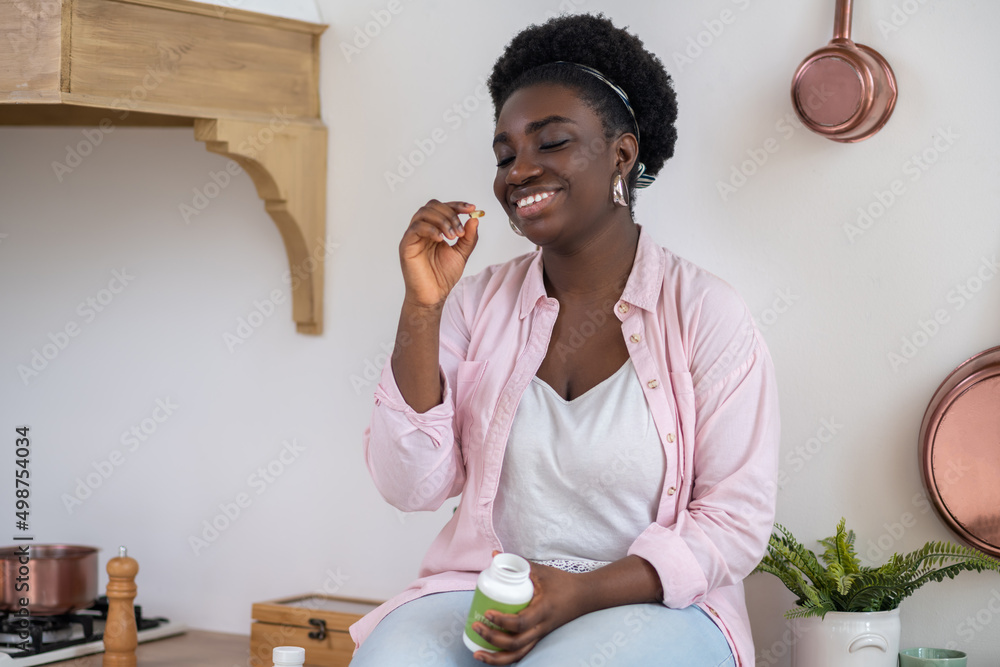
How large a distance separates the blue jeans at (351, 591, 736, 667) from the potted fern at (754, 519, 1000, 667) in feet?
0.90

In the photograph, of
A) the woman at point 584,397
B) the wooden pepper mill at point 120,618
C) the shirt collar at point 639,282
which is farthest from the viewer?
the wooden pepper mill at point 120,618

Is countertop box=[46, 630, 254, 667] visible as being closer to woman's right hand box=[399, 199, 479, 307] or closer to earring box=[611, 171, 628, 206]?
woman's right hand box=[399, 199, 479, 307]

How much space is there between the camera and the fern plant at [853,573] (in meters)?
1.39

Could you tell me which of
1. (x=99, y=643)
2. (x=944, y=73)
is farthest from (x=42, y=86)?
(x=944, y=73)

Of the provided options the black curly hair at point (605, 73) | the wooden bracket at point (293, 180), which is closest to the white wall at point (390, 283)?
the wooden bracket at point (293, 180)

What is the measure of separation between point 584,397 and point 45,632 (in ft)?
3.96

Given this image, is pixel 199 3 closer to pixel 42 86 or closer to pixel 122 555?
pixel 42 86

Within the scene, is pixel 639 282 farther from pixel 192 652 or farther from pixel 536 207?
pixel 192 652

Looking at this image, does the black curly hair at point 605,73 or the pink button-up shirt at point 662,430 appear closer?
the pink button-up shirt at point 662,430

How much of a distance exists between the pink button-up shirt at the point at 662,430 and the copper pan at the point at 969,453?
0.35 m

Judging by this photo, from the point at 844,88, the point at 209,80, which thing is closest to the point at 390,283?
the point at 209,80

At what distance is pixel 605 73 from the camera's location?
1369mm

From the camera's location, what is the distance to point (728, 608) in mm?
1245

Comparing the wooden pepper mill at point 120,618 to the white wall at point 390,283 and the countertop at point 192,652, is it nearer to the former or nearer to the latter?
the countertop at point 192,652
